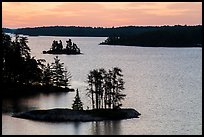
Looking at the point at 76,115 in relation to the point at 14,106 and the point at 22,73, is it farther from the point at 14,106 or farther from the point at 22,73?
the point at 22,73

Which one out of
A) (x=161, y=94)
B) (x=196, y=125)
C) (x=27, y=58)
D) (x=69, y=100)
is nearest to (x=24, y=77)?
(x=27, y=58)

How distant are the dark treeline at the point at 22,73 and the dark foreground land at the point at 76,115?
15.2 metres

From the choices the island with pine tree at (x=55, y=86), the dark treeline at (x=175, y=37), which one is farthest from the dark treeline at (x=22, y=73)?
the dark treeline at (x=175, y=37)

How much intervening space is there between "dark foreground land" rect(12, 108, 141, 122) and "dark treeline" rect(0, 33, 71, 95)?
15.2 metres

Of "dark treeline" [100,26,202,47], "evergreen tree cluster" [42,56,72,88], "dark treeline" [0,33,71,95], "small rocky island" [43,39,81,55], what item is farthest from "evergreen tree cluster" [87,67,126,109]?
"dark treeline" [100,26,202,47]

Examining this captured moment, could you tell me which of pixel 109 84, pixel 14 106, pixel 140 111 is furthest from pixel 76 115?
pixel 14 106

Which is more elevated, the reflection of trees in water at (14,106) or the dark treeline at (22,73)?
the dark treeline at (22,73)

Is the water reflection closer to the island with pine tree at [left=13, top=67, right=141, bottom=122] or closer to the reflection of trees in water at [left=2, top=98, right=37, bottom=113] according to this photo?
the reflection of trees in water at [left=2, top=98, right=37, bottom=113]

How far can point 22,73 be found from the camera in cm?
5741

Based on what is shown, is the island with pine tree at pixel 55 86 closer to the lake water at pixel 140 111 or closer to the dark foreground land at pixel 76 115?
the dark foreground land at pixel 76 115

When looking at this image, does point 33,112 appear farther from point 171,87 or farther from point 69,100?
point 171,87

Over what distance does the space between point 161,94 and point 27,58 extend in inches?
743

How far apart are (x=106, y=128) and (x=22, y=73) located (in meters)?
24.8

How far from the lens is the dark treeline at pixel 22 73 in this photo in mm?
55594
